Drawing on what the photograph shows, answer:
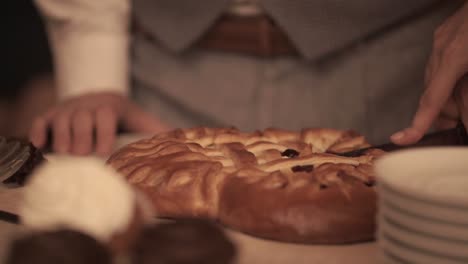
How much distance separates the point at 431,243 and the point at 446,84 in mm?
430

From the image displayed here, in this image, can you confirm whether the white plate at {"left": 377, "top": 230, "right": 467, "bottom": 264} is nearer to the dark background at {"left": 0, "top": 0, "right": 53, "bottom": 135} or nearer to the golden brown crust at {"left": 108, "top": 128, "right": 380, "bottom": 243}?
the golden brown crust at {"left": 108, "top": 128, "right": 380, "bottom": 243}

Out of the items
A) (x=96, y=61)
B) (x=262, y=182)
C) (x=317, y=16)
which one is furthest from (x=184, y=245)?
(x=96, y=61)

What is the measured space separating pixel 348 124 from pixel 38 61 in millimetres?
2036

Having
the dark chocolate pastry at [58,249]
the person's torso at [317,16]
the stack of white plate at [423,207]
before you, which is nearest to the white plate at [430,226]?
the stack of white plate at [423,207]

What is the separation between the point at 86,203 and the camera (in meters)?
0.59

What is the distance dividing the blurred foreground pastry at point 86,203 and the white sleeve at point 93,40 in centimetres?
87

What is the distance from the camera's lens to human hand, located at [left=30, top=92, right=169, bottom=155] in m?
1.18

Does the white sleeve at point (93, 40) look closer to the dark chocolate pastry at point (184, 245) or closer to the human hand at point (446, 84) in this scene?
the human hand at point (446, 84)

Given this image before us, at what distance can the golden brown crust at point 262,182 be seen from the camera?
80 centimetres

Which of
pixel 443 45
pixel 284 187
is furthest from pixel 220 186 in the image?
pixel 443 45

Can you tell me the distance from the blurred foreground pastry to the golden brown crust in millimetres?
233

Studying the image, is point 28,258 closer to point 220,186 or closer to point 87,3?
point 220,186

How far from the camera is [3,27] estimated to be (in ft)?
10.1

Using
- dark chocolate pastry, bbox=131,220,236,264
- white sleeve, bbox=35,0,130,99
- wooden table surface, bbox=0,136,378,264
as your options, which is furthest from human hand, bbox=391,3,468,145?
white sleeve, bbox=35,0,130,99
